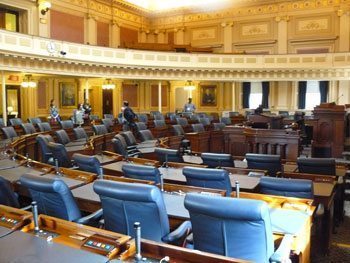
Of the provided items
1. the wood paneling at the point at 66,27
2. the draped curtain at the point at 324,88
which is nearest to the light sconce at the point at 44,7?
the wood paneling at the point at 66,27

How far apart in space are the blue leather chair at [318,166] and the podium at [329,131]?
143 inches

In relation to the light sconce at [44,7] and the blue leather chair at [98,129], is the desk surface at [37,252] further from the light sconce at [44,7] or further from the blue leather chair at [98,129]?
the light sconce at [44,7]

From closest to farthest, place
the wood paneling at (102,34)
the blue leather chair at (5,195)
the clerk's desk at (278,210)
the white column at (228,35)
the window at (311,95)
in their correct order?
1. the clerk's desk at (278,210)
2. the blue leather chair at (5,195)
3. the window at (311,95)
4. the wood paneling at (102,34)
5. the white column at (228,35)

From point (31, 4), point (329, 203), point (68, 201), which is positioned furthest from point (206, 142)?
point (31, 4)

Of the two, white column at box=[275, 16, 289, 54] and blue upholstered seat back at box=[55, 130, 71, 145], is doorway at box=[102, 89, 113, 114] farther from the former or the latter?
blue upholstered seat back at box=[55, 130, 71, 145]

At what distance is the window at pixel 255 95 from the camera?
22484mm

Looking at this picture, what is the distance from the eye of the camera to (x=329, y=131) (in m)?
8.68

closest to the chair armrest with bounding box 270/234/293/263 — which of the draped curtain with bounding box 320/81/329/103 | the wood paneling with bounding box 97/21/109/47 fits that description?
the draped curtain with bounding box 320/81/329/103

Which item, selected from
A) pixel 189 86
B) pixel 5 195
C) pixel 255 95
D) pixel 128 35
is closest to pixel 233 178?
pixel 5 195

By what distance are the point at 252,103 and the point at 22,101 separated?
1340 cm

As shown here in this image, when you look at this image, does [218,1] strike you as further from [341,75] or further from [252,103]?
[341,75]

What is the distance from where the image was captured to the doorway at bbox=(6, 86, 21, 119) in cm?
1733

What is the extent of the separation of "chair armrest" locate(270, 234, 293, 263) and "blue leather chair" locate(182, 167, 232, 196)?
149 centimetres

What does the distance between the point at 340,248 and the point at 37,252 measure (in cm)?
387
